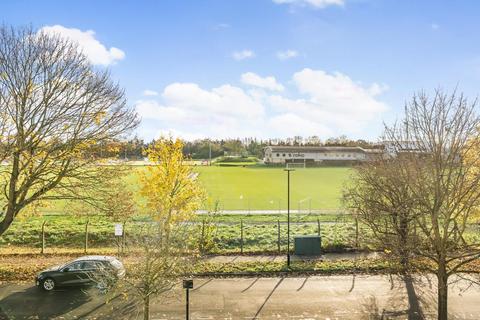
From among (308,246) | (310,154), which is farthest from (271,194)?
(310,154)

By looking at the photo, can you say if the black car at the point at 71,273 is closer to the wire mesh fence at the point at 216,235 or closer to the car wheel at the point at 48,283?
the car wheel at the point at 48,283

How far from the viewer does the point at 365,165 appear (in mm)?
26594

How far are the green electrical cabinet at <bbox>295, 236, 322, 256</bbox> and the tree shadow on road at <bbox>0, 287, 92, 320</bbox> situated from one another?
12055mm

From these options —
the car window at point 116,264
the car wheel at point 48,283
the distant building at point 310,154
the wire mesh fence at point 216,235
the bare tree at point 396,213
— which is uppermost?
the distant building at point 310,154

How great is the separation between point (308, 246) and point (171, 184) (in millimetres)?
9065

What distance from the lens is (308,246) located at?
82.3 feet

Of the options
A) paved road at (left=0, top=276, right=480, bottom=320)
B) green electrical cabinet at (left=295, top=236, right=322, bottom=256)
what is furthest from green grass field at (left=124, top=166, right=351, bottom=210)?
paved road at (left=0, top=276, right=480, bottom=320)

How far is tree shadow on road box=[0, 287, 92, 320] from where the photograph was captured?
16.3 m

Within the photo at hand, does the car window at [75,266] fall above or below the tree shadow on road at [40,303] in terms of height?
above

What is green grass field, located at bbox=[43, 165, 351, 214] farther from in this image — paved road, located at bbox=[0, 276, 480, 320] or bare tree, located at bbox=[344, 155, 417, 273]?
bare tree, located at bbox=[344, 155, 417, 273]

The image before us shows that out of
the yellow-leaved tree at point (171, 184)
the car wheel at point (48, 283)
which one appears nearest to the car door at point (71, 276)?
the car wheel at point (48, 283)

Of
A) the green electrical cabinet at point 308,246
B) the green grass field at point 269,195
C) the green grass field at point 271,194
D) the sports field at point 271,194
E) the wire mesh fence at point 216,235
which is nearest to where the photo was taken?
the green electrical cabinet at point 308,246

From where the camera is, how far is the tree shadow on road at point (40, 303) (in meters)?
16.3

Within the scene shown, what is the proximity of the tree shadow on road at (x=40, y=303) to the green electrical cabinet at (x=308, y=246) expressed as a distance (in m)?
12.1
